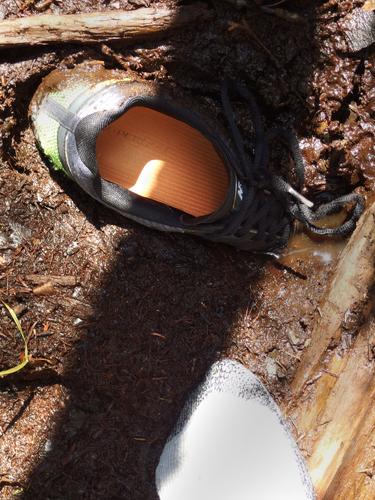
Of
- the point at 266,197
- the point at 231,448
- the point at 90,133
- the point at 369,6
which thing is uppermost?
the point at 369,6

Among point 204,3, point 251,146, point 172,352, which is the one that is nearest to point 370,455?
point 172,352

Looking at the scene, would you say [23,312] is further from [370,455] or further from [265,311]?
[370,455]

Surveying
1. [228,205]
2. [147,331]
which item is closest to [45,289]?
[147,331]

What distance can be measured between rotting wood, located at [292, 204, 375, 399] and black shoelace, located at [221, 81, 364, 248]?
0.05 m

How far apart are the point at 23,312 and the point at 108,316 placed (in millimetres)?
263

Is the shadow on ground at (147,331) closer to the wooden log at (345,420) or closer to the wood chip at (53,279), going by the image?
the wood chip at (53,279)

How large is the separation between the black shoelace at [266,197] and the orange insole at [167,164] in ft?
0.28

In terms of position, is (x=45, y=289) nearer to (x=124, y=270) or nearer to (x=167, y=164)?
(x=124, y=270)

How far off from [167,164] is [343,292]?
2.34 ft

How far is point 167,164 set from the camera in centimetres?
184

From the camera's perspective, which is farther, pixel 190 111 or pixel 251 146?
pixel 251 146

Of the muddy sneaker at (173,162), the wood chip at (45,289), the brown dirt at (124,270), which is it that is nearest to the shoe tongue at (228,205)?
the muddy sneaker at (173,162)

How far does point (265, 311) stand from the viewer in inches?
75.0

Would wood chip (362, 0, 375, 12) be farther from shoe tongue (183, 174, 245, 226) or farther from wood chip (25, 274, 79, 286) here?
wood chip (25, 274, 79, 286)
